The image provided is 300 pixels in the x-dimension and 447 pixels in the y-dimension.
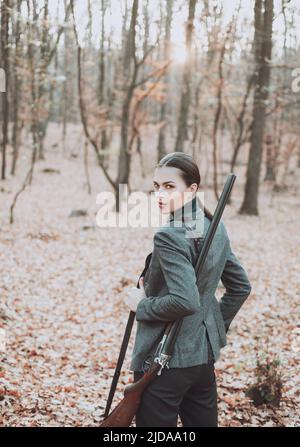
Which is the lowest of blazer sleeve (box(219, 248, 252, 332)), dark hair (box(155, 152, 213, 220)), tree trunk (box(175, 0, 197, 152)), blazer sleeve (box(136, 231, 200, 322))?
blazer sleeve (box(219, 248, 252, 332))

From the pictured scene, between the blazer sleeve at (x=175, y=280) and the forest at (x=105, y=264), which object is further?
the forest at (x=105, y=264)

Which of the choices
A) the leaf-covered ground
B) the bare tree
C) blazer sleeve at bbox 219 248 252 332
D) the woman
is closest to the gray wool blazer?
the woman

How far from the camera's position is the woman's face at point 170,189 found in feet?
8.13

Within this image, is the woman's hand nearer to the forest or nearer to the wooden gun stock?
the wooden gun stock

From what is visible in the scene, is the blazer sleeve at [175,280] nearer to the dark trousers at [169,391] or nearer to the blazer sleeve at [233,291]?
the dark trousers at [169,391]

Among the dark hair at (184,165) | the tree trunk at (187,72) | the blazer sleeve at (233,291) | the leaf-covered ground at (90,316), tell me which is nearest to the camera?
the dark hair at (184,165)

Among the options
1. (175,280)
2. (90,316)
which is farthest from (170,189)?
(90,316)

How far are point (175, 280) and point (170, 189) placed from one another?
528 mm

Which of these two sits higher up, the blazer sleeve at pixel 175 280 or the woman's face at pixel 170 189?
the woman's face at pixel 170 189

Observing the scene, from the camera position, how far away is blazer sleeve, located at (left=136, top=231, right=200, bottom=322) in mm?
2252

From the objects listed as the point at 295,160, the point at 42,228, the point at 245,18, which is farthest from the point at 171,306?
the point at 295,160

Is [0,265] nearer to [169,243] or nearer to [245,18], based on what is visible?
[169,243]

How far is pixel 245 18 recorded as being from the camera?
1631 centimetres

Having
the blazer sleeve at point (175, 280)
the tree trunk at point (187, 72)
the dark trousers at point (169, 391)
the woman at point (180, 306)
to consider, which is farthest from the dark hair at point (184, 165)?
the tree trunk at point (187, 72)
